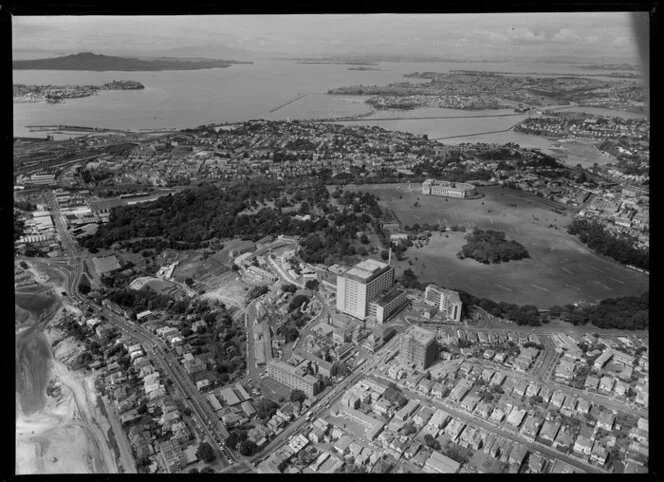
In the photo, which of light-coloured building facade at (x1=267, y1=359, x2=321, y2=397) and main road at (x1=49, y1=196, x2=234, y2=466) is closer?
main road at (x1=49, y1=196, x2=234, y2=466)

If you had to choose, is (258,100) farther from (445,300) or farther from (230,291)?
(445,300)

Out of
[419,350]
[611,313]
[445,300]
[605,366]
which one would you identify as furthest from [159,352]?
[611,313]

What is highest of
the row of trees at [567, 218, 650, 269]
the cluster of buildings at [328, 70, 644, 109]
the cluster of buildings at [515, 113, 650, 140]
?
the cluster of buildings at [328, 70, 644, 109]

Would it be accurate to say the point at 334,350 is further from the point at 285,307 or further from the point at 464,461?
the point at 464,461

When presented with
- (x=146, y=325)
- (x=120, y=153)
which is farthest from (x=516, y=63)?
(x=120, y=153)

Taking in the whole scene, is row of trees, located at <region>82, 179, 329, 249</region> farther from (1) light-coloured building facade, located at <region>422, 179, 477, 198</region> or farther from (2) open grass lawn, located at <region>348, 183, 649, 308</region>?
(1) light-coloured building facade, located at <region>422, 179, 477, 198</region>

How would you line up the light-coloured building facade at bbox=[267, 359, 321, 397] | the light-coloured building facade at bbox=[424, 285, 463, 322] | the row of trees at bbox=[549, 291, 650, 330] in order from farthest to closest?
the light-coloured building facade at bbox=[424, 285, 463, 322] → the row of trees at bbox=[549, 291, 650, 330] → the light-coloured building facade at bbox=[267, 359, 321, 397]

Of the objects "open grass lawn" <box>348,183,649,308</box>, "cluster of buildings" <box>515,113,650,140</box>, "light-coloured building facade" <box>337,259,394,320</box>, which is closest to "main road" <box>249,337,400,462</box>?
"light-coloured building facade" <box>337,259,394,320</box>
